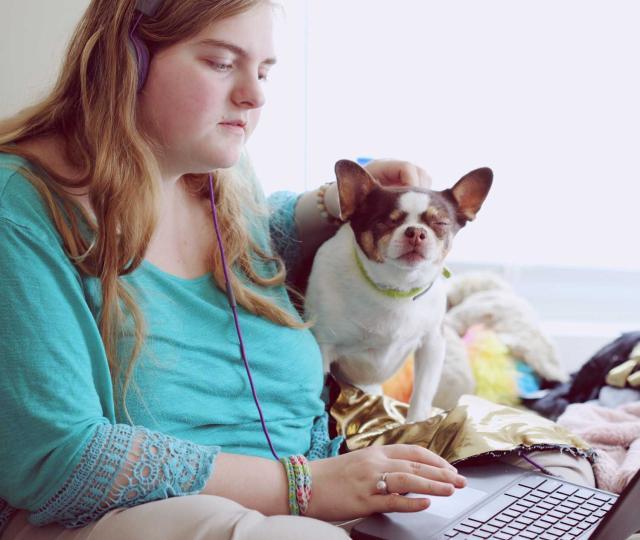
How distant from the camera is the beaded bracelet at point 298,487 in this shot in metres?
0.94

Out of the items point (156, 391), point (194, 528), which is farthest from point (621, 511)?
point (156, 391)

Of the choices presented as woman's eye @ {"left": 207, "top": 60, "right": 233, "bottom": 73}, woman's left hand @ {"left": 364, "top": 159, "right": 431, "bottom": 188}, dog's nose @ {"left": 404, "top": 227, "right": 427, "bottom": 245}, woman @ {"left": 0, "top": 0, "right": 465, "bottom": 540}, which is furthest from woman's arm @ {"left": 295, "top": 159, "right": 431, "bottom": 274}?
woman's eye @ {"left": 207, "top": 60, "right": 233, "bottom": 73}

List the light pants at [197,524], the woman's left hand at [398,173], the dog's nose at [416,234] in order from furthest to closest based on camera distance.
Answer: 1. the woman's left hand at [398,173]
2. the dog's nose at [416,234]
3. the light pants at [197,524]

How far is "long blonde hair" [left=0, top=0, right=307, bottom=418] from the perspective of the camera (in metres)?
0.93

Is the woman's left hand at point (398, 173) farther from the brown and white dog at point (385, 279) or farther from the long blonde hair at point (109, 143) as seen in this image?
the long blonde hair at point (109, 143)

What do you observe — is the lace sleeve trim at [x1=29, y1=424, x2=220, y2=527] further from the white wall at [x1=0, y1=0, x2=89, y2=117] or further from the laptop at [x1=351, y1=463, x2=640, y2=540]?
the white wall at [x1=0, y1=0, x2=89, y2=117]

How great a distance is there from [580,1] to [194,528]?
2071 mm

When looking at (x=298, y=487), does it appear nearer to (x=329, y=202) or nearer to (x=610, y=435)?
(x=329, y=202)

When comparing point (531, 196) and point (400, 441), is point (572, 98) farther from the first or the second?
point (400, 441)

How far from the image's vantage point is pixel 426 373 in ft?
4.55

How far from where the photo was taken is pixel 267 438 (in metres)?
1.10

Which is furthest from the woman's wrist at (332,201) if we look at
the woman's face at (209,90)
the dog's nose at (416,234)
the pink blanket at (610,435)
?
the pink blanket at (610,435)

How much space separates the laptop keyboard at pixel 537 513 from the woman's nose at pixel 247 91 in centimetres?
57

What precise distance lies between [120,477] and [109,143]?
38 cm
